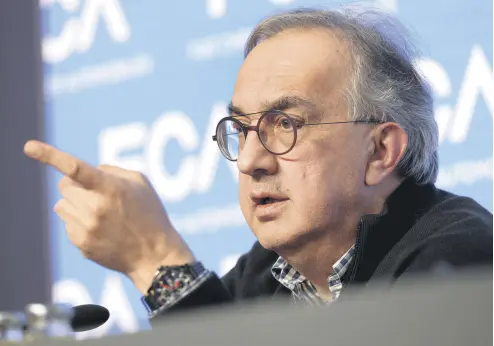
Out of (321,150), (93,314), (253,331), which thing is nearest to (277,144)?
(321,150)

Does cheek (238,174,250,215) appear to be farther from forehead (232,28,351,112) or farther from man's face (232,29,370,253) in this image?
forehead (232,28,351,112)

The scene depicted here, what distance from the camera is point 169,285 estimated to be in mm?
1438

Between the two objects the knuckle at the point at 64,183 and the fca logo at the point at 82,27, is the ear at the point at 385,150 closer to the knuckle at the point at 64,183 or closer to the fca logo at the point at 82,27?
the knuckle at the point at 64,183

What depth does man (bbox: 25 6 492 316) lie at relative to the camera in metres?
1.45

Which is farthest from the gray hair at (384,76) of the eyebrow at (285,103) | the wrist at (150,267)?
the wrist at (150,267)

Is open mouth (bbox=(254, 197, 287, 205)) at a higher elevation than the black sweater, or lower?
higher

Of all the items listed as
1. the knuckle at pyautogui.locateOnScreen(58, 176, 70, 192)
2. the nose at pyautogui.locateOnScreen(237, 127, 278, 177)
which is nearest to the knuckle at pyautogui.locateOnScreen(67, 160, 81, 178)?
the knuckle at pyautogui.locateOnScreen(58, 176, 70, 192)

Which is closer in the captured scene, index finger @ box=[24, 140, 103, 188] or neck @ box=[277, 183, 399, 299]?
index finger @ box=[24, 140, 103, 188]

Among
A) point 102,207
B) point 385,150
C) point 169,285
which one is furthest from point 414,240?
point 102,207

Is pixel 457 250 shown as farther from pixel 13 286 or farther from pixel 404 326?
pixel 13 286

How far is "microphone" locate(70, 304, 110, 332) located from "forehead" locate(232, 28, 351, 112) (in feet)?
1.92

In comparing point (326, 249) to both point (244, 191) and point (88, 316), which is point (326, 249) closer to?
point (244, 191)

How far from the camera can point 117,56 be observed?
9.93ft

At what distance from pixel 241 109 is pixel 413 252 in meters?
0.48
